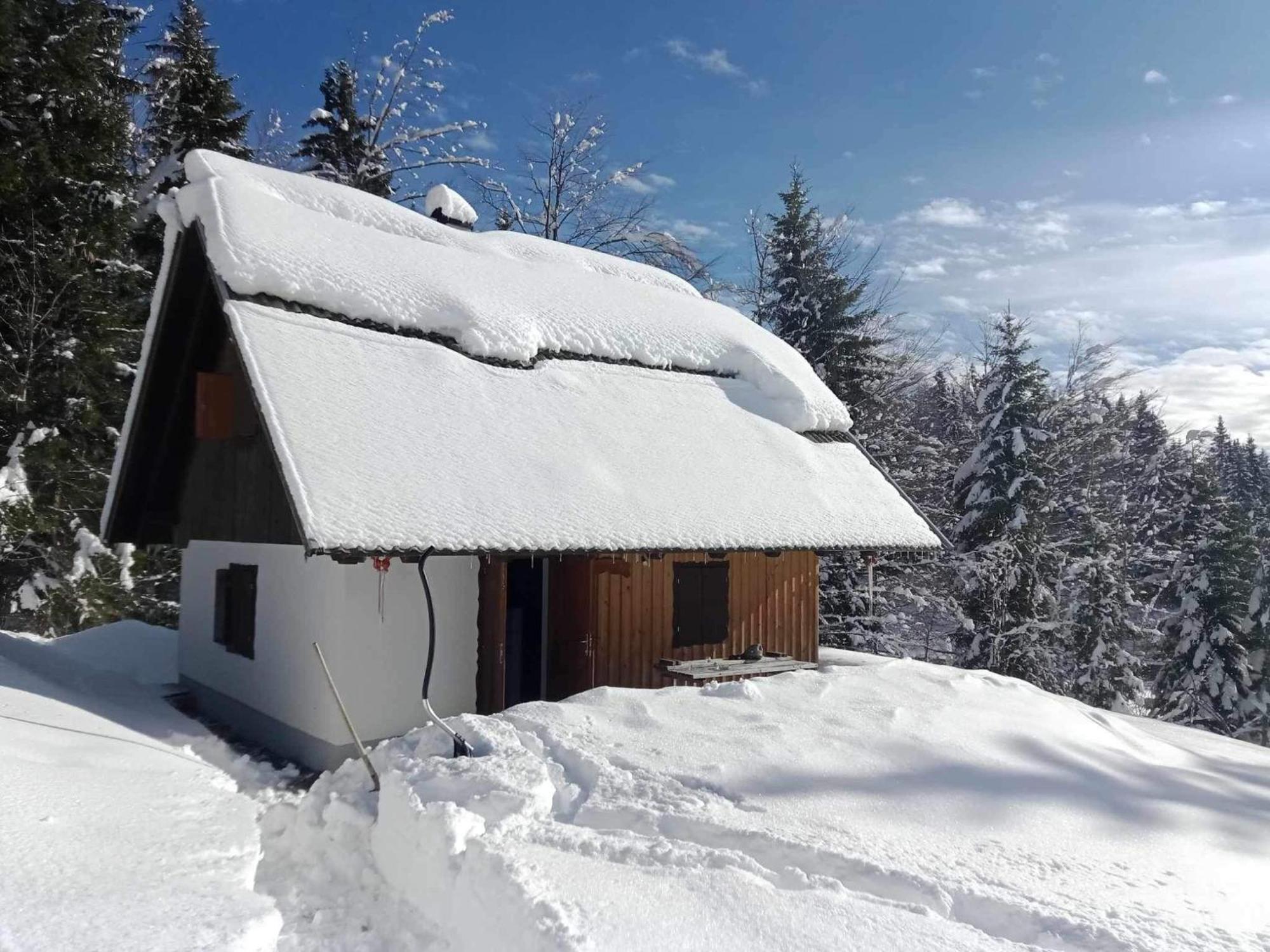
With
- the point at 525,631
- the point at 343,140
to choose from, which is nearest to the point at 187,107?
the point at 343,140

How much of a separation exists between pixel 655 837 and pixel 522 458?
446cm

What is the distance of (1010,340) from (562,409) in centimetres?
1657

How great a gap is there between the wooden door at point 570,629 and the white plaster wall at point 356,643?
1.08 meters

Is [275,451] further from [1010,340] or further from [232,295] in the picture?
[1010,340]

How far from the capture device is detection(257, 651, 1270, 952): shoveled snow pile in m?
3.77

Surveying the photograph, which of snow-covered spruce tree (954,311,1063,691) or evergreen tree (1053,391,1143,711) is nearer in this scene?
snow-covered spruce tree (954,311,1063,691)

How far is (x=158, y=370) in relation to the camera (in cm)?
985

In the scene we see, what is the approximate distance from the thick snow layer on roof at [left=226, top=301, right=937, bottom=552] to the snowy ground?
1771 mm

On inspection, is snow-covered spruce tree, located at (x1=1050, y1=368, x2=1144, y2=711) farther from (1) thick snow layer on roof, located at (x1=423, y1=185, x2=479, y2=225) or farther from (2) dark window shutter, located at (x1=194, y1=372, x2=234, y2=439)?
(2) dark window shutter, located at (x1=194, y1=372, x2=234, y2=439)

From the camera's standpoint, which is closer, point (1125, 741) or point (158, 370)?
point (1125, 741)

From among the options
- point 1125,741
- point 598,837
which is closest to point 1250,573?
point 1125,741

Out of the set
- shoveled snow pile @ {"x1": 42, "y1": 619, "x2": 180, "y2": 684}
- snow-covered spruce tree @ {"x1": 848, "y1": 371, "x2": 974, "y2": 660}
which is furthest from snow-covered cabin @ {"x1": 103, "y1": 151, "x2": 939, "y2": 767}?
snow-covered spruce tree @ {"x1": 848, "y1": 371, "x2": 974, "y2": 660}

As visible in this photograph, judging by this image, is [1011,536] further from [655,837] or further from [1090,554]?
[655,837]

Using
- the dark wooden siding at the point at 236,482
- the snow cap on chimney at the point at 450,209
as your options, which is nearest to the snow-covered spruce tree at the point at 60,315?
the dark wooden siding at the point at 236,482
